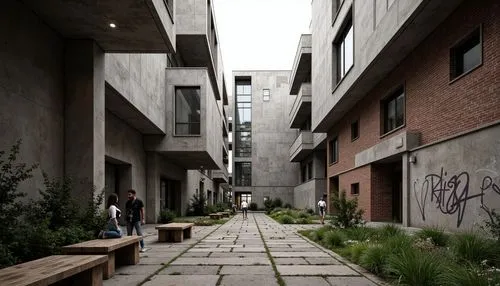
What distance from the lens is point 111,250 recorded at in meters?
7.39

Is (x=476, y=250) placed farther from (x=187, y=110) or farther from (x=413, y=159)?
(x=187, y=110)

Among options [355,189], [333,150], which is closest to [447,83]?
[355,189]

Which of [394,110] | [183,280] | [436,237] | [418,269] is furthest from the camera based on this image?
[394,110]

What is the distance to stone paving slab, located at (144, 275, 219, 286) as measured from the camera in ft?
22.8

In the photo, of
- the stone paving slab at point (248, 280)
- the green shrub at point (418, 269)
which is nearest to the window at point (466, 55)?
the green shrub at point (418, 269)

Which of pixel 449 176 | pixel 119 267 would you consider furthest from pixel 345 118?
pixel 119 267

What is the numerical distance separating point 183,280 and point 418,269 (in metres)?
3.66

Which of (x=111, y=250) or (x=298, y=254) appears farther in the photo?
(x=298, y=254)

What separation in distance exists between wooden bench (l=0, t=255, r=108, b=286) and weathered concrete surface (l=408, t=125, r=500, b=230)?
8.77 meters

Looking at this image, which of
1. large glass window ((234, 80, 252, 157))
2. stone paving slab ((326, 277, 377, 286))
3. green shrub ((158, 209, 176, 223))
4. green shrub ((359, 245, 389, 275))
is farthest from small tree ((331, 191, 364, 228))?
large glass window ((234, 80, 252, 157))

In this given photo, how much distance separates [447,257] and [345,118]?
2060 cm

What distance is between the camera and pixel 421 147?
1547cm

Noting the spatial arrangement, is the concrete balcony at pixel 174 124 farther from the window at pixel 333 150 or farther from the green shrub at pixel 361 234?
the green shrub at pixel 361 234

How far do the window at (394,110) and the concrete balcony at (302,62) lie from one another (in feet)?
54.8
